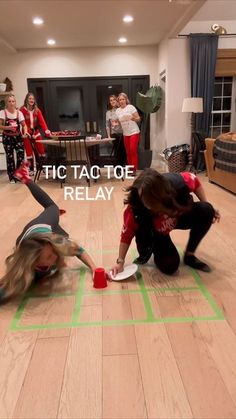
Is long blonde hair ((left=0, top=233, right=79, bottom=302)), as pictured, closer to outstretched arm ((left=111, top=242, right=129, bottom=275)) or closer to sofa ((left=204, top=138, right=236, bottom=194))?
outstretched arm ((left=111, top=242, right=129, bottom=275))

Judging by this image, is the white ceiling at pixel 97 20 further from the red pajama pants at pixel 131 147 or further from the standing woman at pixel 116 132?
the red pajama pants at pixel 131 147

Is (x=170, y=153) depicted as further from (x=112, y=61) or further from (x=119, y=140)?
(x=112, y=61)

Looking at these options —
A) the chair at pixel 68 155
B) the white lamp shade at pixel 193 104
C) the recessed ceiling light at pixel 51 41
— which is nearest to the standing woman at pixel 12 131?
the chair at pixel 68 155

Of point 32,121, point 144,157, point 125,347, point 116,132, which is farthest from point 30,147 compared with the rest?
point 125,347

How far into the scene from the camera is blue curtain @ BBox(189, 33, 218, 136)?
5.86 metres

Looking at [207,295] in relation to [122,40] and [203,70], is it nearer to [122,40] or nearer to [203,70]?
[203,70]

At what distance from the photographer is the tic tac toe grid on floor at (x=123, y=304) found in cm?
170

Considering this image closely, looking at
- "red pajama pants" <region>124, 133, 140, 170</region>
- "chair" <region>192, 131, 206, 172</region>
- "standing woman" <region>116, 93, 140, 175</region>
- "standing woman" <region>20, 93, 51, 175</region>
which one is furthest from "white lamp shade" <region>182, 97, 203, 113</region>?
"standing woman" <region>20, 93, 51, 175</region>

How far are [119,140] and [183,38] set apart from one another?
2.14 metres

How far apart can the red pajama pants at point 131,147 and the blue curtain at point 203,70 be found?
123 cm

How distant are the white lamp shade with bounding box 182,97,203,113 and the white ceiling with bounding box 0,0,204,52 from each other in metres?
1.13

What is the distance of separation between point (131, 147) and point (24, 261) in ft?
14.6

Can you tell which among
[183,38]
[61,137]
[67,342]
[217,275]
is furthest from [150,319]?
[183,38]

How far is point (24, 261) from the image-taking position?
5.65ft
